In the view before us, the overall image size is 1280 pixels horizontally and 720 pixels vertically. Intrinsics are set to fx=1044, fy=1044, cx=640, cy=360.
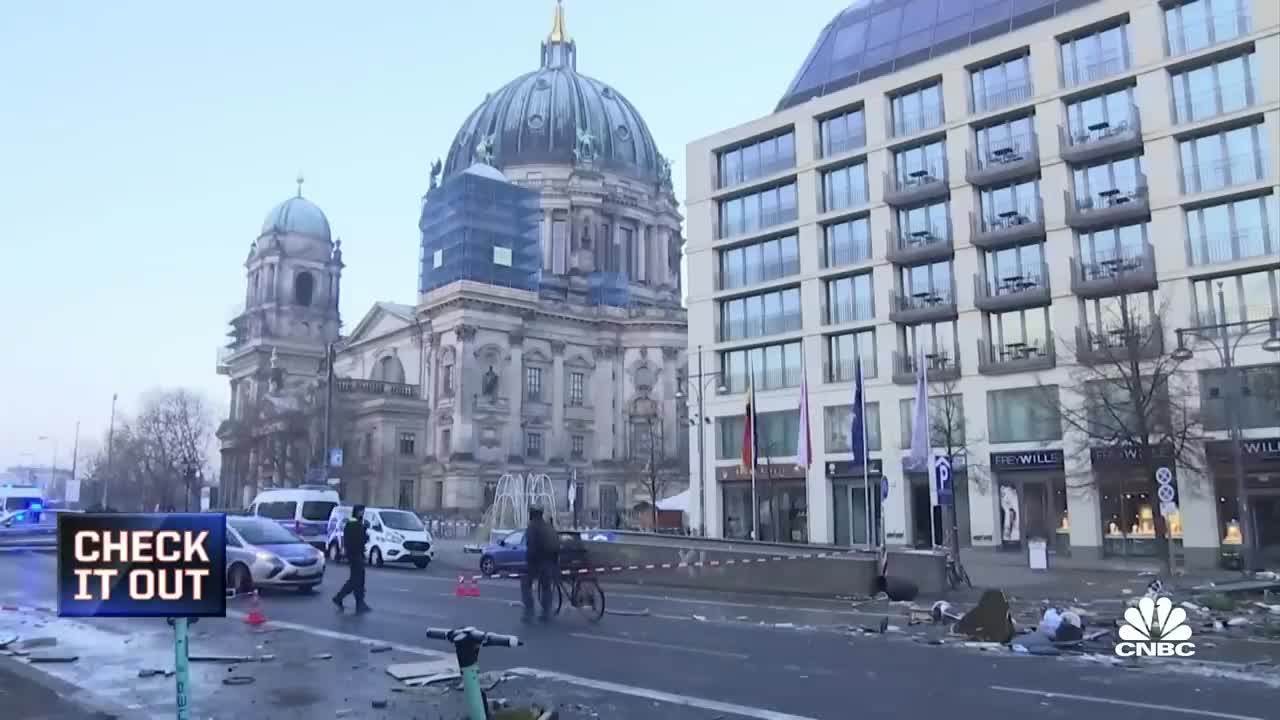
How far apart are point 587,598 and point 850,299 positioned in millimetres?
32601

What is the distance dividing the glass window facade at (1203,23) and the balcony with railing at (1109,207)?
16.6ft

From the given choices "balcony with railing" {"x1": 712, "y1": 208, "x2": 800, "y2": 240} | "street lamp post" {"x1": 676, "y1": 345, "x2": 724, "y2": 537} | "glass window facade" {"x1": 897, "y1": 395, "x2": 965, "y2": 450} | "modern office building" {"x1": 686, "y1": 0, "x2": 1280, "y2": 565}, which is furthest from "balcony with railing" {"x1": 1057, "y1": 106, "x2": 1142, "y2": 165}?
"street lamp post" {"x1": 676, "y1": 345, "x2": 724, "y2": 537}

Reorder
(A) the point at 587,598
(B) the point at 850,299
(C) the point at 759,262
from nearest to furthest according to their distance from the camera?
(A) the point at 587,598 < (B) the point at 850,299 < (C) the point at 759,262

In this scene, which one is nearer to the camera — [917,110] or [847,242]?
[917,110]

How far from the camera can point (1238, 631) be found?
16.3 m

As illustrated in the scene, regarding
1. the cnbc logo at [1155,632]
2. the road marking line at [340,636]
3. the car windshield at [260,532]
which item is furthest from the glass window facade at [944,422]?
the road marking line at [340,636]

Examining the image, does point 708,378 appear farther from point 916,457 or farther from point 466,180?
point 466,180

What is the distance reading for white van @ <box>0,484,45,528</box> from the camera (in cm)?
5497

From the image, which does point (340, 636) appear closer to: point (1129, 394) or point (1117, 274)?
point (1129, 394)

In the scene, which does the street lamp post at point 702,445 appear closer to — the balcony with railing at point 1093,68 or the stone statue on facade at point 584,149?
the balcony with railing at point 1093,68

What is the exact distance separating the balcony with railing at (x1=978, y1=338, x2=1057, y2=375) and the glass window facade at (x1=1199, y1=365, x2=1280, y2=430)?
5.65 meters

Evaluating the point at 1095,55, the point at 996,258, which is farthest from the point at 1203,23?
the point at 996,258

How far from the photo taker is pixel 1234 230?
37312 mm

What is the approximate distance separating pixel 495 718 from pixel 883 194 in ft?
136
